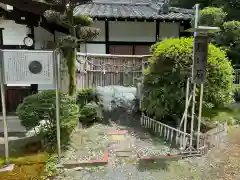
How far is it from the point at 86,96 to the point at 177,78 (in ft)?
11.3

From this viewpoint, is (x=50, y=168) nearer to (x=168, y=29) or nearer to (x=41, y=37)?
(x=41, y=37)

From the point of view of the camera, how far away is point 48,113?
5816mm

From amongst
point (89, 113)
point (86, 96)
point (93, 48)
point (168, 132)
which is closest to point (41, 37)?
point (86, 96)

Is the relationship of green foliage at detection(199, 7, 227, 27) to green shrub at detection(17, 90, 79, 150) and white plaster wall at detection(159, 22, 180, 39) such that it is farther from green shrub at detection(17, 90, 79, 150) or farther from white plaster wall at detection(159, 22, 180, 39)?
green shrub at detection(17, 90, 79, 150)

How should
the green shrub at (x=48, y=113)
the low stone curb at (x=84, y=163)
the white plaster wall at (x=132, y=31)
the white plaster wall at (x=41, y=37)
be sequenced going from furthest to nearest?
the white plaster wall at (x=132, y=31), the white plaster wall at (x=41, y=37), the green shrub at (x=48, y=113), the low stone curb at (x=84, y=163)

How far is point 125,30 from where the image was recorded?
11617 millimetres

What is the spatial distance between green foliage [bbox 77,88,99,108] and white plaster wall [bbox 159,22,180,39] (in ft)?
15.8

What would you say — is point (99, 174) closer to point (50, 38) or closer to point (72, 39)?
point (72, 39)

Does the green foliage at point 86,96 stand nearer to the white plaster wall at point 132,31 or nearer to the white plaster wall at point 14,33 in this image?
the white plaster wall at point 14,33

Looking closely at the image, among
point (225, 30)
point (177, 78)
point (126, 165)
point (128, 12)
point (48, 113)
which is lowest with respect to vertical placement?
point (126, 165)

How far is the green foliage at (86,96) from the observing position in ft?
28.7

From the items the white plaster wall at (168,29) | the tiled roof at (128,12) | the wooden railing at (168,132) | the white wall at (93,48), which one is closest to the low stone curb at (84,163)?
the wooden railing at (168,132)

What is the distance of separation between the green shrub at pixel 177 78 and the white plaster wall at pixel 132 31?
4.75 metres

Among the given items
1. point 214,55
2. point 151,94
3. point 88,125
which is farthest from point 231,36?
point 88,125
